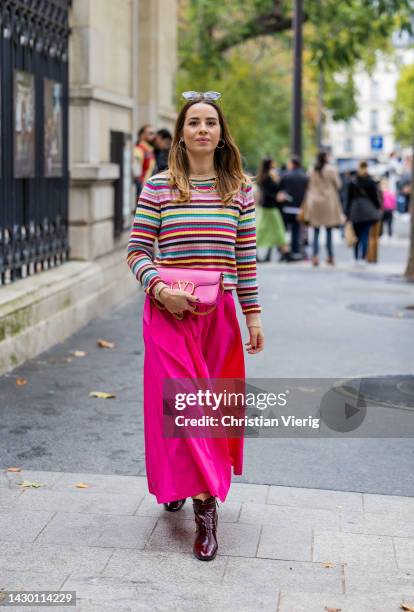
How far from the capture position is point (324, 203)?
17.8 metres

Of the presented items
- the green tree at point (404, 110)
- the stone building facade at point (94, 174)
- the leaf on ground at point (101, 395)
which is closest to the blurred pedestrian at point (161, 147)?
the stone building facade at point (94, 174)

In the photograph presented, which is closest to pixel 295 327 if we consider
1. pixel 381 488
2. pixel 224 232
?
pixel 381 488

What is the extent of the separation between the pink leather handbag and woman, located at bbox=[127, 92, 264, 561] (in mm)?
36

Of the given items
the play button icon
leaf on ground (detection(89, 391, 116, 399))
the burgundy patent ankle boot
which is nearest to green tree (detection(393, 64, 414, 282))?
the play button icon

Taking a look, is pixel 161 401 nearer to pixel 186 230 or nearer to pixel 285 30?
pixel 186 230

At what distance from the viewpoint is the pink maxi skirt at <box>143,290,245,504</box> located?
14.4ft

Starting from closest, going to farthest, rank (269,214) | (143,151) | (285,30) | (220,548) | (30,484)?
1. (220,548)
2. (30,484)
3. (143,151)
4. (269,214)
5. (285,30)

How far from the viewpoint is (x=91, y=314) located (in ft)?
34.1

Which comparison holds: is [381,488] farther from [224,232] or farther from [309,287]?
[309,287]

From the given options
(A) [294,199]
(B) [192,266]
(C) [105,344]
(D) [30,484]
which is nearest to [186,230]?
(B) [192,266]

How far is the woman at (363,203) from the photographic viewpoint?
17.5 m

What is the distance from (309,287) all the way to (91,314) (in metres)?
4.50

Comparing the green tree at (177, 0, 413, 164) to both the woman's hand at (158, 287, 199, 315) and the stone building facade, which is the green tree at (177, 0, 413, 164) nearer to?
the stone building facade

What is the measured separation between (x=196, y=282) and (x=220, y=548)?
106 cm
